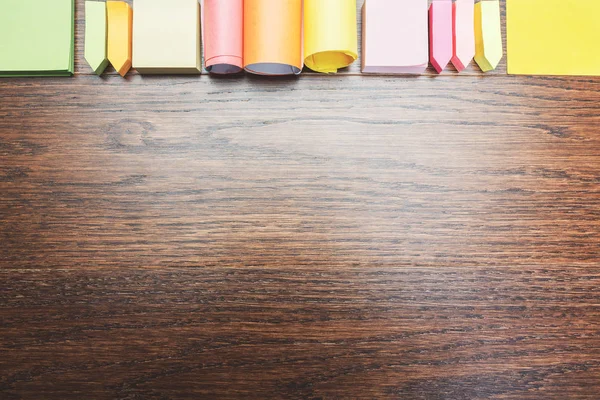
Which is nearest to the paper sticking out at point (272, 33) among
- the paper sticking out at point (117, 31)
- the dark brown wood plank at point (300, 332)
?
the paper sticking out at point (117, 31)

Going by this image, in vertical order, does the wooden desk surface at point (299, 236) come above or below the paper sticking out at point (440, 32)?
below

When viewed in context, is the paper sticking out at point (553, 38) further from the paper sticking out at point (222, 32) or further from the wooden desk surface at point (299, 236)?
the paper sticking out at point (222, 32)

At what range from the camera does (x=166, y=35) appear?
0.53 m

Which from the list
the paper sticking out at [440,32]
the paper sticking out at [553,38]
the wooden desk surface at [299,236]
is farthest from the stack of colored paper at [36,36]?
the paper sticking out at [553,38]

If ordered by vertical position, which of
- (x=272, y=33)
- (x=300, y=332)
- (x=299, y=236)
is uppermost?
(x=272, y=33)

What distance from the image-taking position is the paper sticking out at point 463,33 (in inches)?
21.5

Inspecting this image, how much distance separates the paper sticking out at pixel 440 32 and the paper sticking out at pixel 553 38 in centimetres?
9

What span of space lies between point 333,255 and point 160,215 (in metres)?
0.24

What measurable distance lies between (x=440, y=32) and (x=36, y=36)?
0.53 meters

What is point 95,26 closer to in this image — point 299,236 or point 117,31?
point 117,31

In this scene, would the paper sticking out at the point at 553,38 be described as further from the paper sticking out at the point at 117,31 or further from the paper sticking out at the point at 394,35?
the paper sticking out at the point at 117,31

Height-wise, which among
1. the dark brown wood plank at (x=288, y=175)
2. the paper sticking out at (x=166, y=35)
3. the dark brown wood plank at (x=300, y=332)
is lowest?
the dark brown wood plank at (x=300, y=332)

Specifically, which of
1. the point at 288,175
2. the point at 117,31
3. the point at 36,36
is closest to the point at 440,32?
the point at 288,175

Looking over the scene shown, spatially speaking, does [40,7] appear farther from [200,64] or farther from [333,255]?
[333,255]
